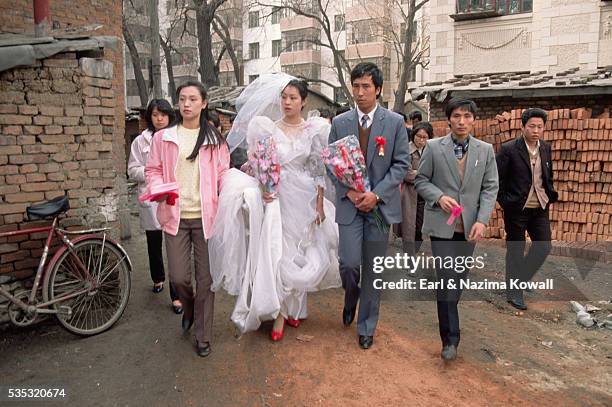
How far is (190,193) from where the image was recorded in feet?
14.1

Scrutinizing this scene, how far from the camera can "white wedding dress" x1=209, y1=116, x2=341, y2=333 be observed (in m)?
4.36

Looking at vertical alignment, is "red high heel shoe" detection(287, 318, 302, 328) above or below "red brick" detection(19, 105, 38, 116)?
below

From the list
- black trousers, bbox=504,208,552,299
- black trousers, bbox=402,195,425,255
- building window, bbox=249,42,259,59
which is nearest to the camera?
black trousers, bbox=504,208,552,299

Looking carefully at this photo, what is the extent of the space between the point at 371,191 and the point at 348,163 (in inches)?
13.0

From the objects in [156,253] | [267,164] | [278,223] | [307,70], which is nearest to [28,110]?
[156,253]

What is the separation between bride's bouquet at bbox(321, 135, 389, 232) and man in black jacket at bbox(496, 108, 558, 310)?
7.10 feet

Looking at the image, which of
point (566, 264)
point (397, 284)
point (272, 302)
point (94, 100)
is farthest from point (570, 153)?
point (94, 100)

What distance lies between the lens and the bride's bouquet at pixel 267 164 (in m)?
4.49

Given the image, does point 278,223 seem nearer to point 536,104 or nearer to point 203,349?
point 203,349

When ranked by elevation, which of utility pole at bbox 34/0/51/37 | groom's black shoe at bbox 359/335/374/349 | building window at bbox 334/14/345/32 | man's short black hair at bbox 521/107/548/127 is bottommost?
groom's black shoe at bbox 359/335/374/349

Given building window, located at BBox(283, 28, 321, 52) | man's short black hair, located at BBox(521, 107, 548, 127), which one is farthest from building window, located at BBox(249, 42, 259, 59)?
man's short black hair, located at BBox(521, 107, 548, 127)

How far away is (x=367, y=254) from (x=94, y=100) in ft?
10.5

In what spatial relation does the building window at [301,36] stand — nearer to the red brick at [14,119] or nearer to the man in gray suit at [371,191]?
the red brick at [14,119]

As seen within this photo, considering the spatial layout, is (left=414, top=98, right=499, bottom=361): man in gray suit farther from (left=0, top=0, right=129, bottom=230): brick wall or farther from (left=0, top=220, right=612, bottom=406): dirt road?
(left=0, top=0, right=129, bottom=230): brick wall
